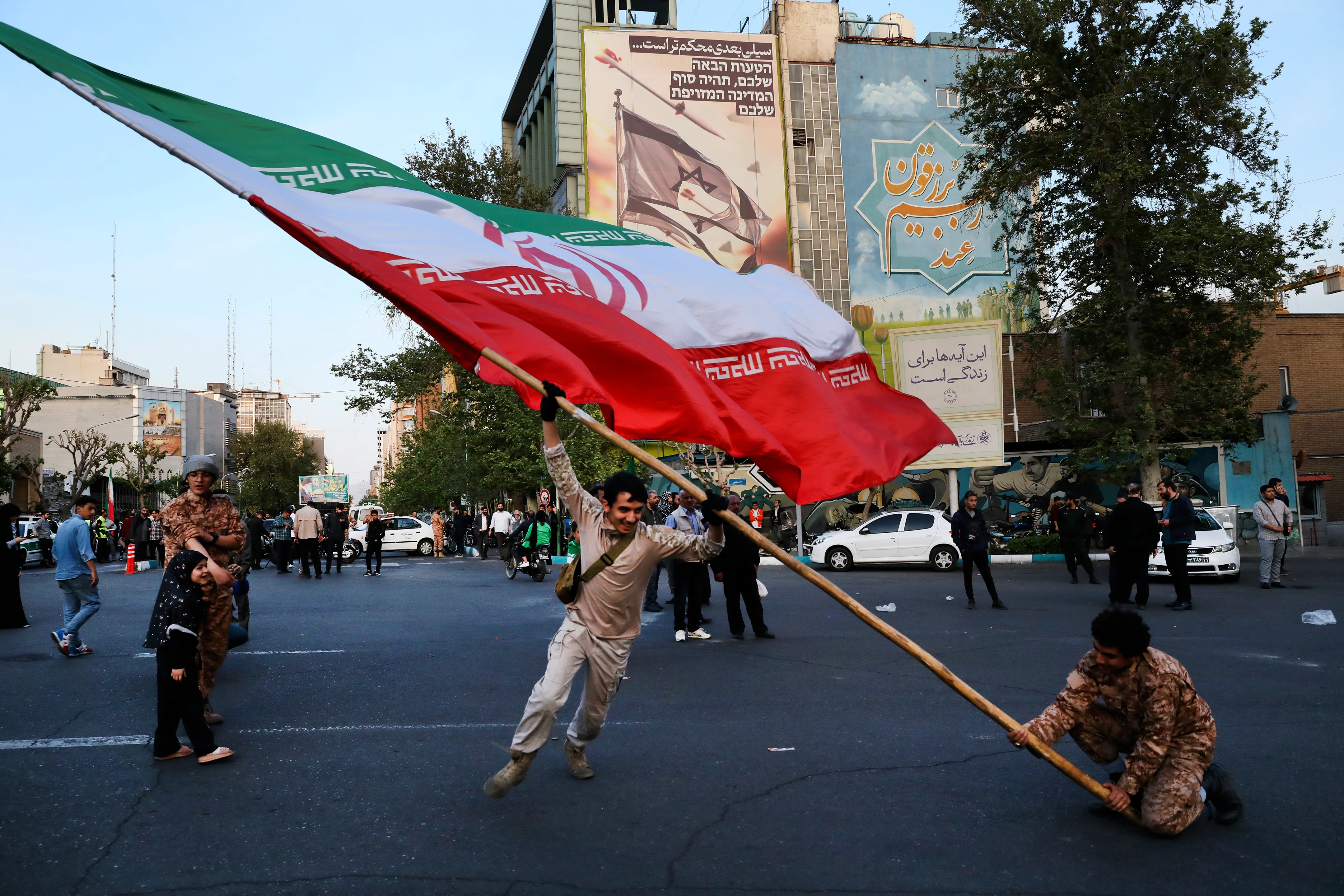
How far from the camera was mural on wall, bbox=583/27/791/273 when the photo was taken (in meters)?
41.7

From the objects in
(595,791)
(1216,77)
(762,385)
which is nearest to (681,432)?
(762,385)

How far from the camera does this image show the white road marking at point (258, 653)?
418 inches

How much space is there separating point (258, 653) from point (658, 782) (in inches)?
261

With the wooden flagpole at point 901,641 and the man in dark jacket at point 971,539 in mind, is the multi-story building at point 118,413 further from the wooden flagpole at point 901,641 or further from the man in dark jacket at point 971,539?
the wooden flagpole at point 901,641

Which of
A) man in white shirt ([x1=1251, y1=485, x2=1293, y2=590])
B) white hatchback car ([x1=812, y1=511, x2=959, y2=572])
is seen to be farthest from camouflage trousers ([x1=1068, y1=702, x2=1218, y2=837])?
white hatchback car ([x1=812, y1=511, x2=959, y2=572])

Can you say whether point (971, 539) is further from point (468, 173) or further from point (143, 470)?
point (143, 470)

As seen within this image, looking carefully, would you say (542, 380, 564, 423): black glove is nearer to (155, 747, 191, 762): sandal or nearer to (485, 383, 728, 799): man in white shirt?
(485, 383, 728, 799): man in white shirt

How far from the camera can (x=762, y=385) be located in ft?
21.3

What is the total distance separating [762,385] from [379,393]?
124 ft

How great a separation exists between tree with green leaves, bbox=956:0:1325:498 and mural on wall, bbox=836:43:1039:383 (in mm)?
20445

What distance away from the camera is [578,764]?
5797mm

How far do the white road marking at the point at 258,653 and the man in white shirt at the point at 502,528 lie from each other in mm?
12969

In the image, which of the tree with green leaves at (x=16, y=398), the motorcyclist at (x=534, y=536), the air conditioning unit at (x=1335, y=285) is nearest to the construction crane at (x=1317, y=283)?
the air conditioning unit at (x=1335, y=285)

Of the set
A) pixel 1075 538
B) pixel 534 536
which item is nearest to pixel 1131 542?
pixel 1075 538
